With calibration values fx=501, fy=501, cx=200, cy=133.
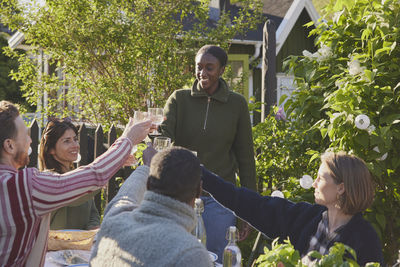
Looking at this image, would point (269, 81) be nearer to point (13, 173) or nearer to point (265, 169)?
point (265, 169)

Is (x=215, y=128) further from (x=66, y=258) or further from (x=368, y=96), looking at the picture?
(x=66, y=258)

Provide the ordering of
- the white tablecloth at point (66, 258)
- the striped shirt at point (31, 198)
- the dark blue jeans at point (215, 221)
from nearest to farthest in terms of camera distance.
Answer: the striped shirt at point (31, 198)
the white tablecloth at point (66, 258)
the dark blue jeans at point (215, 221)

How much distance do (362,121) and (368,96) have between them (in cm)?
29

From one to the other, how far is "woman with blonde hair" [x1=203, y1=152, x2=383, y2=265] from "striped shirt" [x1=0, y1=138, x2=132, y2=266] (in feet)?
2.50

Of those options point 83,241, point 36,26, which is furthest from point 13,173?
point 36,26

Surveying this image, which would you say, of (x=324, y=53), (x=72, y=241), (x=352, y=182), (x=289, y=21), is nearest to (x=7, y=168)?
(x=72, y=241)

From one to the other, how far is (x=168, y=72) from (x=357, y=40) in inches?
156

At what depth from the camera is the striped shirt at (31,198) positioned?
1.90 metres

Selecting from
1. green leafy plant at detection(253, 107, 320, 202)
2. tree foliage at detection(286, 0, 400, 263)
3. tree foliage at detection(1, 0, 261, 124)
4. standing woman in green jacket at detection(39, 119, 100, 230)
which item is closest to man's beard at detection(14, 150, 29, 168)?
standing woman in green jacket at detection(39, 119, 100, 230)

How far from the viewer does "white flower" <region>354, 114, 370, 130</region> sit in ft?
10.9

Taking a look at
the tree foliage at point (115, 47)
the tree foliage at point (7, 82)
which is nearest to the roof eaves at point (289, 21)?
the tree foliage at point (115, 47)

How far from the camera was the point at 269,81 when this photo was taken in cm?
547

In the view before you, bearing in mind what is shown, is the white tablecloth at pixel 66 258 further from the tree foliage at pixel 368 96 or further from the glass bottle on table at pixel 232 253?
the tree foliage at pixel 368 96

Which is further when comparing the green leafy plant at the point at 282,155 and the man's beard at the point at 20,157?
the green leafy plant at the point at 282,155
